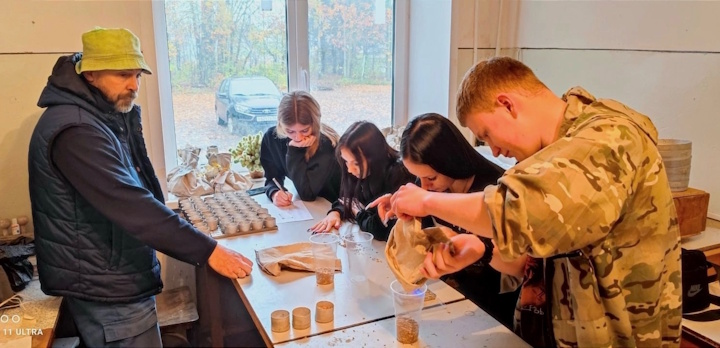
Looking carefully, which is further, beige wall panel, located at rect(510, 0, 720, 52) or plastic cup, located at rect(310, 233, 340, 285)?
beige wall panel, located at rect(510, 0, 720, 52)

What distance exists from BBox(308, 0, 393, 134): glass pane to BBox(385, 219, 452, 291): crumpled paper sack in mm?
2154

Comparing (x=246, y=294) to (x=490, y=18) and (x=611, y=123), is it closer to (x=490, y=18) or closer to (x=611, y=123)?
(x=611, y=123)

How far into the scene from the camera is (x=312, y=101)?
8.73 feet

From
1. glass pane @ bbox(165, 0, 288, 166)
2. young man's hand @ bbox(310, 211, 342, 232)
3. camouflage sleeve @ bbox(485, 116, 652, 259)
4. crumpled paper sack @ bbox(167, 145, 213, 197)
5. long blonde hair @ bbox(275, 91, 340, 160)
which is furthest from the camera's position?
glass pane @ bbox(165, 0, 288, 166)

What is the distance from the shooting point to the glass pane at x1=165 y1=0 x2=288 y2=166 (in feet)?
9.86

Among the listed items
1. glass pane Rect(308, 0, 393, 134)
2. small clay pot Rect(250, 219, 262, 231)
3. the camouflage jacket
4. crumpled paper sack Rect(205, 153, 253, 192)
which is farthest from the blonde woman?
the camouflage jacket

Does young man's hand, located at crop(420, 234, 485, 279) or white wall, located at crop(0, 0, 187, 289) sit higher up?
white wall, located at crop(0, 0, 187, 289)

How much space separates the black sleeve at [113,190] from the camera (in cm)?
165

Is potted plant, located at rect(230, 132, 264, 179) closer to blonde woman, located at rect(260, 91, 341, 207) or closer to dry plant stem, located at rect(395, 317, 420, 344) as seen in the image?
blonde woman, located at rect(260, 91, 341, 207)

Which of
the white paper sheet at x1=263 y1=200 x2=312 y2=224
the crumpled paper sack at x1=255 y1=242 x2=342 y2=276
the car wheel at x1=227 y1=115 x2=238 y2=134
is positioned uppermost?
the car wheel at x1=227 y1=115 x2=238 y2=134

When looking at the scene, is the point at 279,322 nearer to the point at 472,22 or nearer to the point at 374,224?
the point at 374,224

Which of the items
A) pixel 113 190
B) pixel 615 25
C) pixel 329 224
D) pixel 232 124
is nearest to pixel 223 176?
pixel 232 124

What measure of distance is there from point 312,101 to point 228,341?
4.18 feet

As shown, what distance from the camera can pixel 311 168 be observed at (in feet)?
8.89
